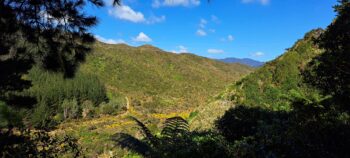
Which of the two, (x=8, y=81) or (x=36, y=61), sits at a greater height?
(x=36, y=61)

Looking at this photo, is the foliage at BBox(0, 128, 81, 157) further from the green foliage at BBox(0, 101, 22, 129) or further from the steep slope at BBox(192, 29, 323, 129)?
the steep slope at BBox(192, 29, 323, 129)

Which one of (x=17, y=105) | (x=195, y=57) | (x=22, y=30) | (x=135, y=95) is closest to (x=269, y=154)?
(x=22, y=30)

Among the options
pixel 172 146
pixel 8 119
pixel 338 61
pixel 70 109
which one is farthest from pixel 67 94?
pixel 338 61

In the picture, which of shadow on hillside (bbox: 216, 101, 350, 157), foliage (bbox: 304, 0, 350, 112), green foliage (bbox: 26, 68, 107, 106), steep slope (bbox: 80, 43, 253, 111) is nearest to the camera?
shadow on hillside (bbox: 216, 101, 350, 157)

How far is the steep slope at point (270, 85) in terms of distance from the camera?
12148mm

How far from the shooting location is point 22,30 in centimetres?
515

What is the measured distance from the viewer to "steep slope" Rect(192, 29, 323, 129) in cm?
1215

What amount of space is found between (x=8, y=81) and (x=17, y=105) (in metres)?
1.27

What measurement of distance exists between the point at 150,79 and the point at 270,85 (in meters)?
83.7

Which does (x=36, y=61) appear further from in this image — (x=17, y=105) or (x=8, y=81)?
(x=17, y=105)

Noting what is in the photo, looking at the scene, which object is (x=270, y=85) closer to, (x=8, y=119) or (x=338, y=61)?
(x=338, y=61)

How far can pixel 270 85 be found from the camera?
42.7ft

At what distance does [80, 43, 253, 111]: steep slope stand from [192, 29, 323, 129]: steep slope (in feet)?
207

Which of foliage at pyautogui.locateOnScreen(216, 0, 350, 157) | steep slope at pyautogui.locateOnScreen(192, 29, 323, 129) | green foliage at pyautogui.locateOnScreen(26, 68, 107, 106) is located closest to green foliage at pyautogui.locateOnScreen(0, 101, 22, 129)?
foliage at pyautogui.locateOnScreen(216, 0, 350, 157)
